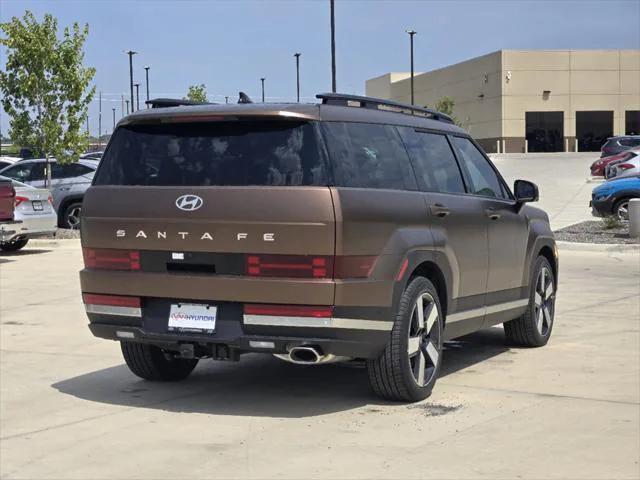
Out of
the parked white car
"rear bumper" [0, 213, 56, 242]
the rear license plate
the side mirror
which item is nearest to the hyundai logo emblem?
the rear license plate

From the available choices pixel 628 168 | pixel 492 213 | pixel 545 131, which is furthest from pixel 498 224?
pixel 545 131

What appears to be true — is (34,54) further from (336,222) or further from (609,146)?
(609,146)

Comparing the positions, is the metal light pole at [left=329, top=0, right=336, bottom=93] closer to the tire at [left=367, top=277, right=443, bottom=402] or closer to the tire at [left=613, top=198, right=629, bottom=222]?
the tire at [left=613, top=198, right=629, bottom=222]

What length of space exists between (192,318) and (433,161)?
90.0 inches

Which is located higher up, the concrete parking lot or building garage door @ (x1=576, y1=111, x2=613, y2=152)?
building garage door @ (x1=576, y1=111, x2=613, y2=152)

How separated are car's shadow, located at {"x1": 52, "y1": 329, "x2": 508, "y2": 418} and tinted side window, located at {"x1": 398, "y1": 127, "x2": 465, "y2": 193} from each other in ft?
4.82

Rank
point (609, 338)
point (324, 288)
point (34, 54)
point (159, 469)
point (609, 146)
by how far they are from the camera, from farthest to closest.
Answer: point (609, 146) < point (34, 54) < point (609, 338) < point (324, 288) < point (159, 469)

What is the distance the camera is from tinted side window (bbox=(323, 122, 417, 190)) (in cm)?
671

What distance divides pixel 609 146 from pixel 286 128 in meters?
42.9

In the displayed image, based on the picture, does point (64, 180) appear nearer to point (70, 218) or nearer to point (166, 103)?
point (70, 218)

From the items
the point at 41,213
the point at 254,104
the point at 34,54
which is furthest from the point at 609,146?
the point at 254,104

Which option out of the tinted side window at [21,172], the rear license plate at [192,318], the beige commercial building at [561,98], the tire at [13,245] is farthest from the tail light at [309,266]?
the beige commercial building at [561,98]

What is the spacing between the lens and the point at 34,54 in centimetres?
2547

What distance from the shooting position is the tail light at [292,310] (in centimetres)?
646
